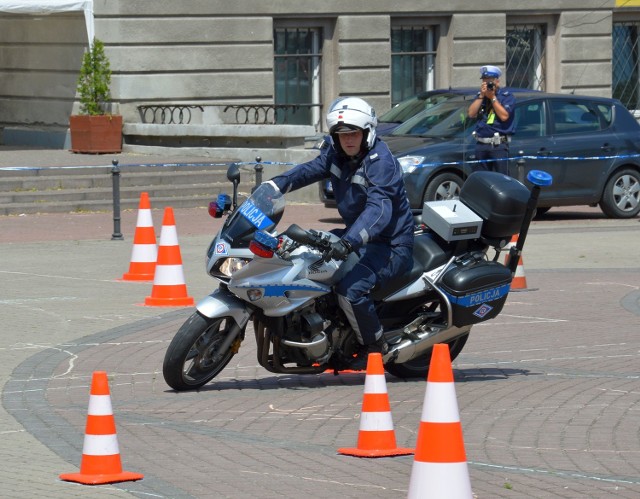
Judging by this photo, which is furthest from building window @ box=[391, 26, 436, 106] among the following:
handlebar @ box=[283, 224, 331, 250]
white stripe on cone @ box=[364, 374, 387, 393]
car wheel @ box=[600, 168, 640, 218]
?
white stripe on cone @ box=[364, 374, 387, 393]

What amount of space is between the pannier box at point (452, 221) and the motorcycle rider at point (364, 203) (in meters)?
0.19

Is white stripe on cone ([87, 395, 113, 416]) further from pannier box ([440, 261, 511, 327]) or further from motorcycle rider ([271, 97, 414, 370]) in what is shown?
pannier box ([440, 261, 511, 327])

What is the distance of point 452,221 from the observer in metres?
8.83

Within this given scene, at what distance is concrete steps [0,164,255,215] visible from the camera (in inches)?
803

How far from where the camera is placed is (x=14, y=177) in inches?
831

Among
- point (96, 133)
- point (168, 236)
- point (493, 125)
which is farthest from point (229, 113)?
point (168, 236)

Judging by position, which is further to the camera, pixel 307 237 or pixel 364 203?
pixel 364 203

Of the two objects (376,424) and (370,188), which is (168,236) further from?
(376,424)

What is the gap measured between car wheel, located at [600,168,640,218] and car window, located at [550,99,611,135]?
2.39ft

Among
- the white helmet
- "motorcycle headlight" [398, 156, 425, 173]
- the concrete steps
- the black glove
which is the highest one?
the white helmet

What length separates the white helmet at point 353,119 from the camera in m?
8.50

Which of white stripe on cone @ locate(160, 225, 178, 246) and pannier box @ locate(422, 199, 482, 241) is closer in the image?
pannier box @ locate(422, 199, 482, 241)

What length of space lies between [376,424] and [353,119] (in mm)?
2175

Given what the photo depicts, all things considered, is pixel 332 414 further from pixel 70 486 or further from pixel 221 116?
pixel 221 116
